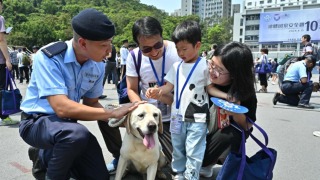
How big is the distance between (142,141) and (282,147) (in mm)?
2593

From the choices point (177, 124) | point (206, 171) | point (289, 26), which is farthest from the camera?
point (289, 26)

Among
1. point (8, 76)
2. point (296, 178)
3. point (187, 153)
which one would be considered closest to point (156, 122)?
point (187, 153)

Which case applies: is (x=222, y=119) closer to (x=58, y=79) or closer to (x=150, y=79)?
(x=150, y=79)

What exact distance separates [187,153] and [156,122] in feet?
1.35

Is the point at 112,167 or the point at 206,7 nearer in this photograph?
the point at 112,167

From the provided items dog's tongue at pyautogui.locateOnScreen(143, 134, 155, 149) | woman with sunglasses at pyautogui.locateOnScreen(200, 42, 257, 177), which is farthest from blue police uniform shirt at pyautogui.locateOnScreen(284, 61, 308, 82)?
dog's tongue at pyautogui.locateOnScreen(143, 134, 155, 149)

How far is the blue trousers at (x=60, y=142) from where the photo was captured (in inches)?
93.3

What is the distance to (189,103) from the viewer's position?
277 centimetres

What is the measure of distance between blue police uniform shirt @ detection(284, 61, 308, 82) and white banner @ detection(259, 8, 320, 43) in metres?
42.9

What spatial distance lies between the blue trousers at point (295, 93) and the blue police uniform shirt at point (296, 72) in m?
0.13

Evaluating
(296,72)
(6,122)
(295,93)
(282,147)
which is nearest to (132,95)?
(282,147)

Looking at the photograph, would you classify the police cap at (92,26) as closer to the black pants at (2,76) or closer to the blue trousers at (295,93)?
the black pants at (2,76)

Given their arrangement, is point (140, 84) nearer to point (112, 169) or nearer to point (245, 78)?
point (112, 169)

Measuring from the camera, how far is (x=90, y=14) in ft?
7.91
